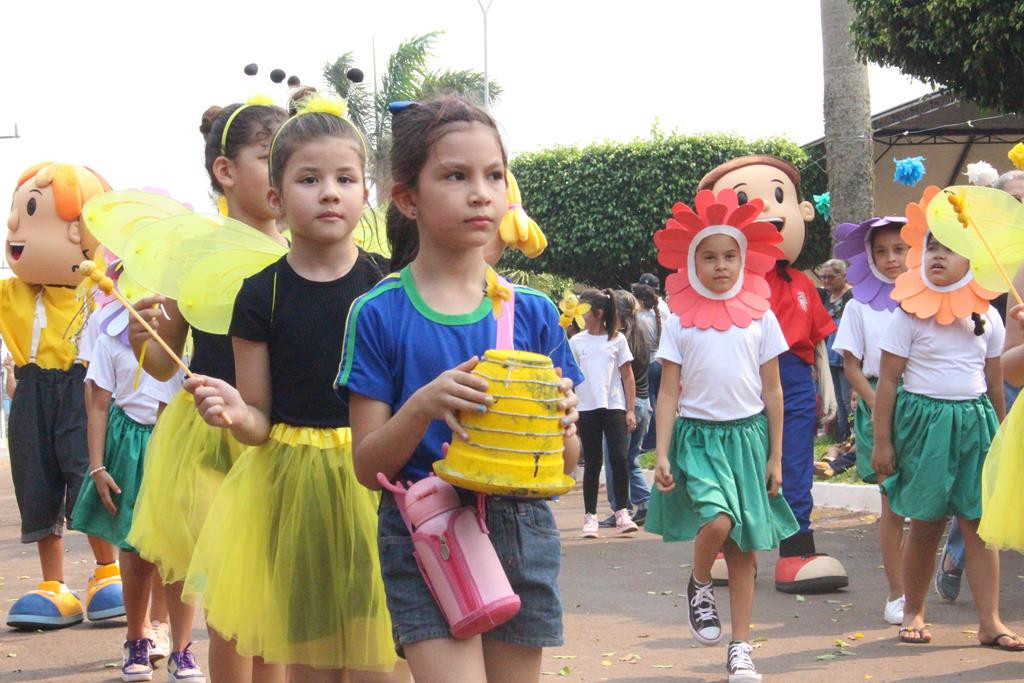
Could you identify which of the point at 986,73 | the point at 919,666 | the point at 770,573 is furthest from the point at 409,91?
the point at 919,666

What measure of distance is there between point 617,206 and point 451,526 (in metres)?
27.1

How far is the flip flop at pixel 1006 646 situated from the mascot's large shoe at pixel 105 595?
4.51 metres

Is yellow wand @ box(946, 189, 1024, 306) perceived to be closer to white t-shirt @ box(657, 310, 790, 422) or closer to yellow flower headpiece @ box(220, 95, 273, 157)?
white t-shirt @ box(657, 310, 790, 422)

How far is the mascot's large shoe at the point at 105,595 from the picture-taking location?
7.89 m

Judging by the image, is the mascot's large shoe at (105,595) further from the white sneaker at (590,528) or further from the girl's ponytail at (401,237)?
the girl's ponytail at (401,237)

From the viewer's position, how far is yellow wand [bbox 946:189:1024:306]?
4840 mm

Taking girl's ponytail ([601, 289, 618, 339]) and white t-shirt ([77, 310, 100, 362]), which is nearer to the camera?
white t-shirt ([77, 310, 100, 362])

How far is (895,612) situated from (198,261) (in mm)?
4286

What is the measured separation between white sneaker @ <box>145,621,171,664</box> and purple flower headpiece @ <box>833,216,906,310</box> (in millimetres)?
4074

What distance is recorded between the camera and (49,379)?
804 cm

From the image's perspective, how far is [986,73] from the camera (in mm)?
12492

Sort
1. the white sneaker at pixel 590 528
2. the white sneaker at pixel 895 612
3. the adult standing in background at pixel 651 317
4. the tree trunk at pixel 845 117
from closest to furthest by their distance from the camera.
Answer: the white sneaker at pixel 895 612 → the white sneaker at pixel 590 528 → the tree trunk at pixel 845 117 → the adult standing in background at pixel 651 317

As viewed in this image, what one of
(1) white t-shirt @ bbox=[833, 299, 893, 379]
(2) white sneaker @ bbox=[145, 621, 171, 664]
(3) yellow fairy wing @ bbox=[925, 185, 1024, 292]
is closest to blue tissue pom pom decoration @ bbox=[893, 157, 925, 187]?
(1) white t-shirt @ bbox=[833, 299, 893, 379]

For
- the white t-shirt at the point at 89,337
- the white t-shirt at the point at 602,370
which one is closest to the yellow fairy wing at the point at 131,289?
the white t-shirt at the point at 89,337
